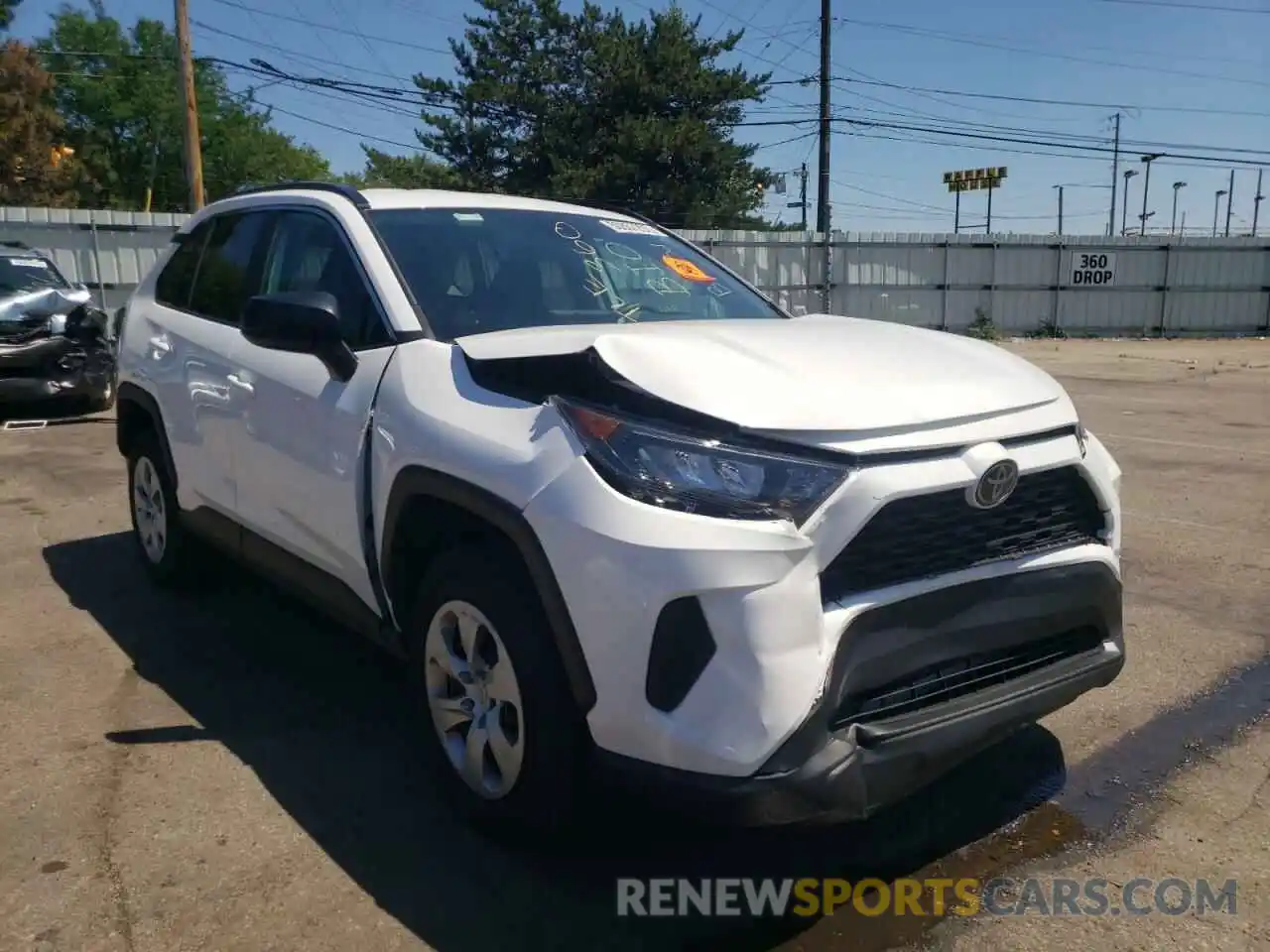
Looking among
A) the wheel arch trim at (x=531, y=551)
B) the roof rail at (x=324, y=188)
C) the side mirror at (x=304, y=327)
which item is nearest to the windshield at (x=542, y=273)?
the roof rail at (x=324, y=188)

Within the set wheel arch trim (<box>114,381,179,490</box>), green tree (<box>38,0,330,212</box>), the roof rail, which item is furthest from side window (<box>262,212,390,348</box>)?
green tree (<box>38,0,330,212</box>)

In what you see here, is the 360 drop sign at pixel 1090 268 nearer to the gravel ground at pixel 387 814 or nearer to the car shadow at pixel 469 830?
the gravel ground at pixel 387 814

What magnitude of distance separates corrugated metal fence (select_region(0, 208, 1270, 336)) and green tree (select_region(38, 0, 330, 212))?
33.8 metres

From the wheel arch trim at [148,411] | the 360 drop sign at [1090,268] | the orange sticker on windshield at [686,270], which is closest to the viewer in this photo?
the orange sticker on windshield at [686,270]

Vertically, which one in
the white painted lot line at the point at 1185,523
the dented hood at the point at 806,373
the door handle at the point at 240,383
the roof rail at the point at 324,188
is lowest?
the white painted lot line at the point at 1185,523

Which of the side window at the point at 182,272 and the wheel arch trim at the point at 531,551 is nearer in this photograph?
the wheel arch trim at the point at 531,551

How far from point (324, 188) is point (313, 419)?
3.30ft

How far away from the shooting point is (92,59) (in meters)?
48.5

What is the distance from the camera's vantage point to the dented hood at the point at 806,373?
7.73 feet

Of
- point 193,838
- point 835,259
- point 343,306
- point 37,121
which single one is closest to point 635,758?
point 193,838

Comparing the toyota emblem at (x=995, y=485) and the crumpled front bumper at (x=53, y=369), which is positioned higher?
the toyota emblem at (x=995, y=485)

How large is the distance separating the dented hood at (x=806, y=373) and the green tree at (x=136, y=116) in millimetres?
48732

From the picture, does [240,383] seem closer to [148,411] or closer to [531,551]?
[148,411]

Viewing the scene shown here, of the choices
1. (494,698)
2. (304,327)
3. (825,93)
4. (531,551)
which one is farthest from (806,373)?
(825,93)
